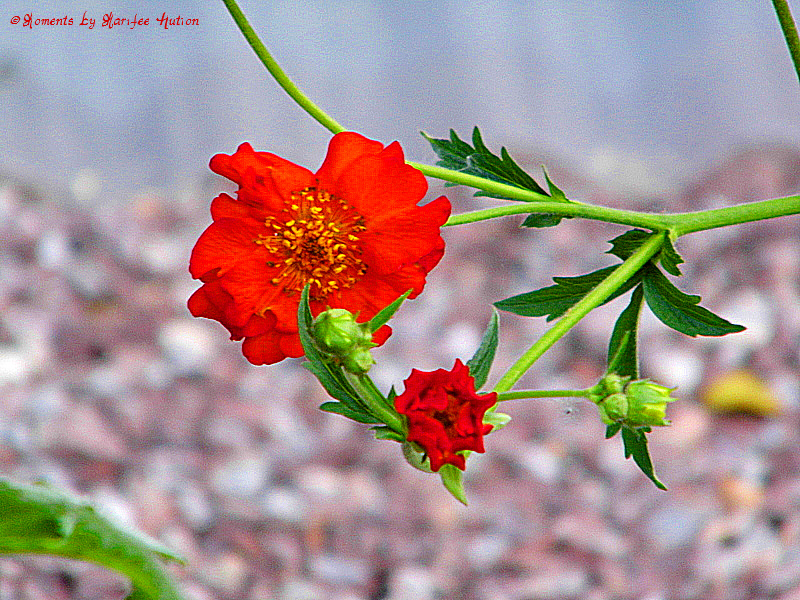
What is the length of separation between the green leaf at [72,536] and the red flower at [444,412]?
0.63 ft

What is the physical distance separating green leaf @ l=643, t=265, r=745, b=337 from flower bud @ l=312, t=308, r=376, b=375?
106mm

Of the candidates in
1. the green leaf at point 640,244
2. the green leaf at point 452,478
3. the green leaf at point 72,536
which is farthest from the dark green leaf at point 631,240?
the green leaf at point 72,536

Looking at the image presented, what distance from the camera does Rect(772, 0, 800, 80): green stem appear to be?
262 mm

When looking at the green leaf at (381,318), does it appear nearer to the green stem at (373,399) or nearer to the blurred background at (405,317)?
the green stem at (373,399)

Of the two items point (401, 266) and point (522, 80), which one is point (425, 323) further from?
point (401, 266)

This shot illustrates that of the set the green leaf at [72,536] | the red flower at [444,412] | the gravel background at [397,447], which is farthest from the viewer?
the gravel background at [397,447]

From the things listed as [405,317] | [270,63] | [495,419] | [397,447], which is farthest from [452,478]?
[405,317]

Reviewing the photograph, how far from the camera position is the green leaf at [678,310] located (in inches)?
11.0

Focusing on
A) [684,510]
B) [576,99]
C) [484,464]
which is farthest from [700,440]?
[576,99]

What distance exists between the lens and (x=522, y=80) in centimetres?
141

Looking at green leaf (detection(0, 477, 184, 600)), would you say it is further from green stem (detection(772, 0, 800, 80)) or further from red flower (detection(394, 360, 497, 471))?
green stem (detection(772, 0, 800, 80))

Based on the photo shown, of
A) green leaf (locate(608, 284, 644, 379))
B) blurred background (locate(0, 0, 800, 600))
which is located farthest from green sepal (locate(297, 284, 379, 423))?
blurred background (locate(0, 0, 800, 600))

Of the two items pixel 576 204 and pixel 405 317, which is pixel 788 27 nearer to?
pixel 576 204

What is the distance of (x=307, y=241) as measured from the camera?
0.80ft
